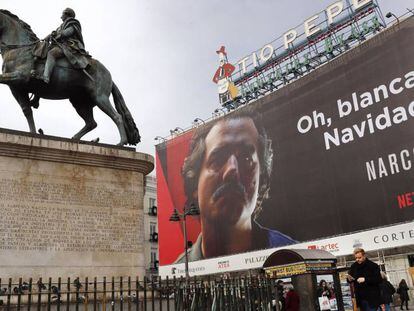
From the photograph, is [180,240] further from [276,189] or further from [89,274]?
[89,274]

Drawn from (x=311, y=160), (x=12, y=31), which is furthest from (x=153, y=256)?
(x=12, y=31)

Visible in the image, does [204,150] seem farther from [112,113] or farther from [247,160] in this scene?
[112,113]

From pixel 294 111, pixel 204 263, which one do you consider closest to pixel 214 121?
pixel 294 111

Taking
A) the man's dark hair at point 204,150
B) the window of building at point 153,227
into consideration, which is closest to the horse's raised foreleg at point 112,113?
the man's dark hair at point 204,150

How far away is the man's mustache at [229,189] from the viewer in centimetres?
3728

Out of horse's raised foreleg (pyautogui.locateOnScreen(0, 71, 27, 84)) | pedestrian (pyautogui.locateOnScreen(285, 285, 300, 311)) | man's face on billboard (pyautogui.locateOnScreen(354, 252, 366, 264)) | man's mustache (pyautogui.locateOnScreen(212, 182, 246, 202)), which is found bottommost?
pedestrian (pyautogui.locateOnScreen(285, 285, 300, 311))

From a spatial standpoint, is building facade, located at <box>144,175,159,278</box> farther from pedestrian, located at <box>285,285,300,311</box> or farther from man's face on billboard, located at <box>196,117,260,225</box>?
pedestrian, located at <box>285,285,300,311</box>

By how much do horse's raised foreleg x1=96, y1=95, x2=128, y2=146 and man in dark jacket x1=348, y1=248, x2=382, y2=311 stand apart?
475 centimetres

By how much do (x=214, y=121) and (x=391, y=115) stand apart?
16.2 meters

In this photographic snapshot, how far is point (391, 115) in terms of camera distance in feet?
92.3

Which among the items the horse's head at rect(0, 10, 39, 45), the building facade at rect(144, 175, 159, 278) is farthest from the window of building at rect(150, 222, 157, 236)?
the horse's head at rect(0, 10, 39, 45)

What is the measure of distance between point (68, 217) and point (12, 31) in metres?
3.72

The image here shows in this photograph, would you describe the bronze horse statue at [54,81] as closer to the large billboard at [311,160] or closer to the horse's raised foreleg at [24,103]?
the horse's raised foreleg at [24,103]

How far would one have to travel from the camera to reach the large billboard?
2806cm
